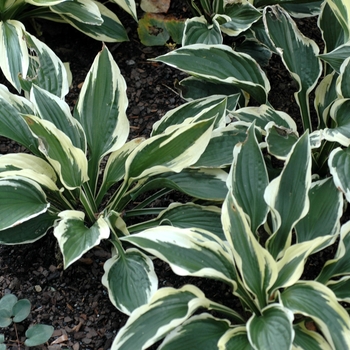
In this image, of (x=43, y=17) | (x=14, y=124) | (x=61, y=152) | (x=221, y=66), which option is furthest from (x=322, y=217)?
(x=43, y=17)

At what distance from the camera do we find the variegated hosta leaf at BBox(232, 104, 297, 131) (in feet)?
5.90

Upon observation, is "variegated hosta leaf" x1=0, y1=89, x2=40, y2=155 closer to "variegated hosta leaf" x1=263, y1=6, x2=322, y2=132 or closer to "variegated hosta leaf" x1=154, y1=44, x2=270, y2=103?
"variegated hosta leaf" x1=154, y1=44, x2=270, y2=103

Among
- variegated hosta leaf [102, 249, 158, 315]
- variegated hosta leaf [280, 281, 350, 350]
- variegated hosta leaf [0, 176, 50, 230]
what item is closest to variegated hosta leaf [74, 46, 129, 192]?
variegated hosta leaf [0, 176, 50, 230]

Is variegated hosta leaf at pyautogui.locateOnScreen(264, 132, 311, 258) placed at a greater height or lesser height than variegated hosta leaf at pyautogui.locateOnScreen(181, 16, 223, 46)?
lesser

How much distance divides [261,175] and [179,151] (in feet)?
0.83

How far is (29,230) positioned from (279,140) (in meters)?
0.81

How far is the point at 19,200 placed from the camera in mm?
1554

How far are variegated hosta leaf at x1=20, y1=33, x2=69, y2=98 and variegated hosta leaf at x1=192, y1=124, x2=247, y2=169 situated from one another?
0.51 metres

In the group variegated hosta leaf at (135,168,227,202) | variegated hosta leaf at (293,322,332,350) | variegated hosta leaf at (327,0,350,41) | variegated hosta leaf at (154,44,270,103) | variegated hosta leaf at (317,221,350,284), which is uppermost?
variegated hosta leaf at (327,0,350,41)

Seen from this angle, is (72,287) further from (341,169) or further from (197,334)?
(341,169)

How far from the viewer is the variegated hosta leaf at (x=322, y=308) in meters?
1.26

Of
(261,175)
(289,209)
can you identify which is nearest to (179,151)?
(261,175)

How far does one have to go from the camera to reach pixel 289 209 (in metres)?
1.48

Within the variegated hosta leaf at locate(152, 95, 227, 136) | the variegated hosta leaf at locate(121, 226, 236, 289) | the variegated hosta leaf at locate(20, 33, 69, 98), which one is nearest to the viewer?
the variegated hosta leaf at locate(121, 226, 236, 289)
